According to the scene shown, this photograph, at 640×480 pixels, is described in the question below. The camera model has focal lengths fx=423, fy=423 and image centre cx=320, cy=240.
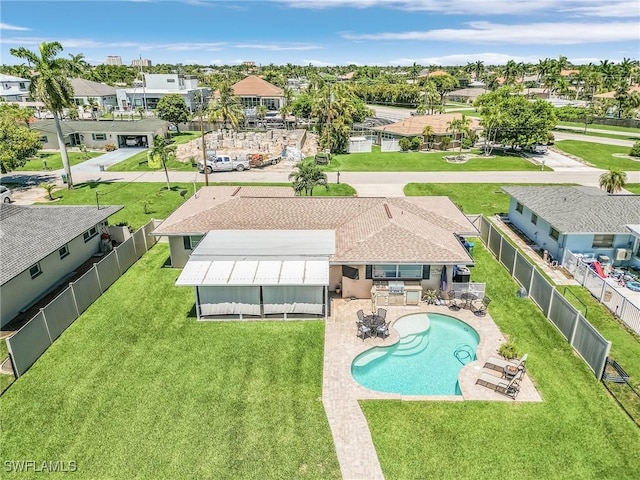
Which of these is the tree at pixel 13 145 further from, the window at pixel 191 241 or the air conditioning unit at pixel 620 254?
the air conditioning unit at pixel 620 254

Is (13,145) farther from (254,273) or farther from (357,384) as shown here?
(357,384)

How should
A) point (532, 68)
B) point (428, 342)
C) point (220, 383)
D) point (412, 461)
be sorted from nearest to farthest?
point (412, 461), point (220, 383), point (428, 342), point (532, 68)

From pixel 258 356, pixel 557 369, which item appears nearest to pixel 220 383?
pixel 258 356

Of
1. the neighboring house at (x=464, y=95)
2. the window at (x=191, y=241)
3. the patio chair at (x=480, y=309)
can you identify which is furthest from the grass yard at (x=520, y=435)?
the neighboring house at (x=464, y=95)

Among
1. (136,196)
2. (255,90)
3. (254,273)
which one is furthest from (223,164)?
(255,90)

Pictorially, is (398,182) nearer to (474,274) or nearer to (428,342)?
(474,274)

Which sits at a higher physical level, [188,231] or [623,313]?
[188,231]
